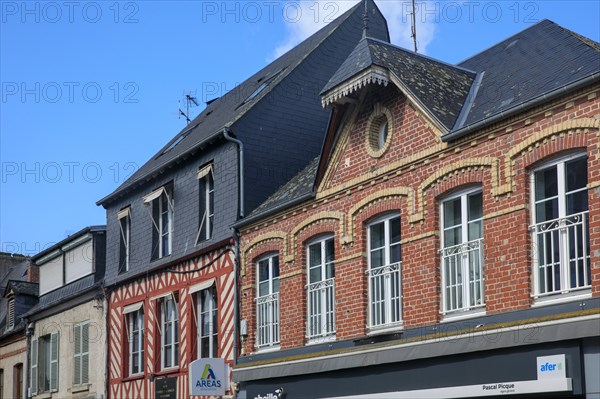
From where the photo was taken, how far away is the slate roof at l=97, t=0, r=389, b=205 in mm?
22531

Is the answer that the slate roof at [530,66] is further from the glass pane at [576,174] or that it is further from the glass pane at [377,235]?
the glass pane at [377,235]

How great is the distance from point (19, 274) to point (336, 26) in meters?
21.6

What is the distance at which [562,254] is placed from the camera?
12.8 meters

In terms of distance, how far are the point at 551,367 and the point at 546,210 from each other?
2.07 m

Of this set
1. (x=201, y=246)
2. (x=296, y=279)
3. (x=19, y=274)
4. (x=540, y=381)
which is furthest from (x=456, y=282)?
(x=19, y=274)

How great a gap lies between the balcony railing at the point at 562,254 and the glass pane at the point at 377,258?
3567 millimetres

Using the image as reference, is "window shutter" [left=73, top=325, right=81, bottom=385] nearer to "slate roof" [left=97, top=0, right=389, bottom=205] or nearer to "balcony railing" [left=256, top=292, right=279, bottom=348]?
"slate roof" [left=97, top=0, right=389, bottom=205]

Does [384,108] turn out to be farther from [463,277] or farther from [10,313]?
[10,313]

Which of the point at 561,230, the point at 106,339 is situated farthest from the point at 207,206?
the point at 561,230

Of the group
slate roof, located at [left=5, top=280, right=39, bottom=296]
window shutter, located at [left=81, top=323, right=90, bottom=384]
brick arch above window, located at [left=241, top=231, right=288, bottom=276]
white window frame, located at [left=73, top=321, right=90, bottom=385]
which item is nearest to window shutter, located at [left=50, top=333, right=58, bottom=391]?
white window frame, located at [left=73, top=321, right=90, bottom=385]

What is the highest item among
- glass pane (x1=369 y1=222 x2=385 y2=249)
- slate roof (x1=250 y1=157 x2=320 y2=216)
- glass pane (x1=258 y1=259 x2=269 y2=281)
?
slate roof (x1=250 y1=157 x2=320 y2=216)

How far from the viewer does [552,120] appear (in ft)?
42.6

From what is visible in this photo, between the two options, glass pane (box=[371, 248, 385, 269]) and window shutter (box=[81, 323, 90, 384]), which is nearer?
glass pane (box=[371, 248, 385, 269])

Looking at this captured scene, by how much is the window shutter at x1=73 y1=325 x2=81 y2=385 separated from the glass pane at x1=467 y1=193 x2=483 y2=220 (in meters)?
16.0
